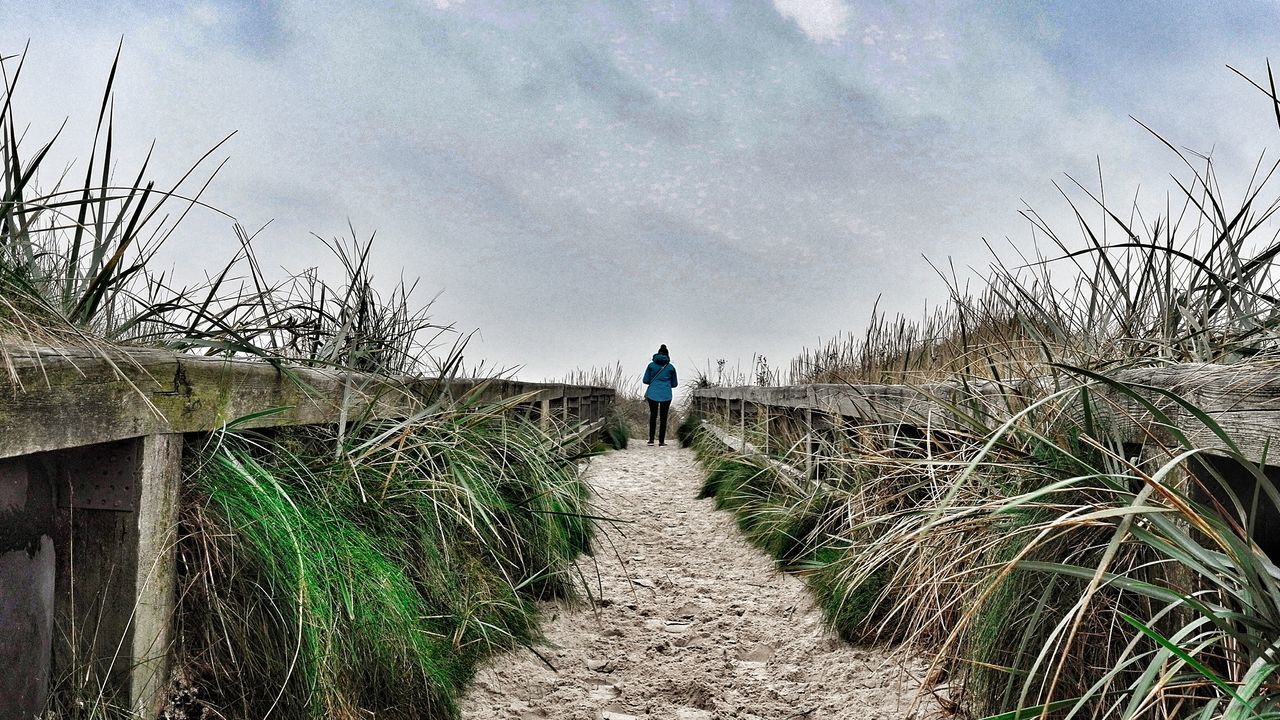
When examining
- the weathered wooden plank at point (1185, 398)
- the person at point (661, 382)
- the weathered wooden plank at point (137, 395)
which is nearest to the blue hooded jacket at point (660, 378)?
the person at point (661, 382)

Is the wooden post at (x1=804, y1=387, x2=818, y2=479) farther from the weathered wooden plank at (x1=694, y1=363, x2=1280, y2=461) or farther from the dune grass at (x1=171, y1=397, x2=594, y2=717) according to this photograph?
the dune grass at (x1=171, y1=397, x2=594, y2=717)

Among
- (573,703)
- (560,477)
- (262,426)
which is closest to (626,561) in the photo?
(560,477)

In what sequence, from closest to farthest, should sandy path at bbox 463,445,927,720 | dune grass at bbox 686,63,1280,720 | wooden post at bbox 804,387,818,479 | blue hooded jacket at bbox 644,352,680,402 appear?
dune grass at bbox 686,63,1280,720, sandy path at bbox 463,445,927,720, wooden post at bbox 804,387,818,479, blue hooded jacket at bbox 644,352,680,402

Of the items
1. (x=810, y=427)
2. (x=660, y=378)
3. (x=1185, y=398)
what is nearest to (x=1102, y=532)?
(x=1185, y=398)

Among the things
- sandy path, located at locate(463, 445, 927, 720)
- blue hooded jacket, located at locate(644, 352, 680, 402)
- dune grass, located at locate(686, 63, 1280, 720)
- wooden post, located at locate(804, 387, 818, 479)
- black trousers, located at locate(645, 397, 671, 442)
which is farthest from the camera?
black trousers, located at locate(645, 397, 671, 442)

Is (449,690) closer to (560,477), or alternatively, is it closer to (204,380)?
(204,380)

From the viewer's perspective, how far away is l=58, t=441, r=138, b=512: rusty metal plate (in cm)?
184

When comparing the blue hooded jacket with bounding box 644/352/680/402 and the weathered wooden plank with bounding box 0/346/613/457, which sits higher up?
the blue hooded jacket with bounding box 644/352/680/402

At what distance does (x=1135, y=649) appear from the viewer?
1979 mm

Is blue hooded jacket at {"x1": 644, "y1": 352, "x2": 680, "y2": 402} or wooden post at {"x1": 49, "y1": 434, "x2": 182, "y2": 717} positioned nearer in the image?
wooden post at {"x1": 49, "y1": 434, "x2": 182, "y2": 717}

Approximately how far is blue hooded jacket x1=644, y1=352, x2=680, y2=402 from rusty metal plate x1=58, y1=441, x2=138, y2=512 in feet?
42.3

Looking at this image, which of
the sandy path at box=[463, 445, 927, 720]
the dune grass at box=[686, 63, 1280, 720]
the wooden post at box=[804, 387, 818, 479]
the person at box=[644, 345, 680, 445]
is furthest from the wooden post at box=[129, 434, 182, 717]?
the person at box=[644, 345, 680, 445]

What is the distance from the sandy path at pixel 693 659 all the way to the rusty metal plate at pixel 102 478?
4.61 ft

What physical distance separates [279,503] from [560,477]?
2.02 metres
